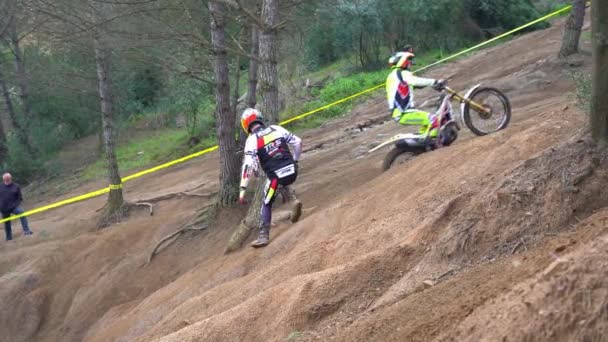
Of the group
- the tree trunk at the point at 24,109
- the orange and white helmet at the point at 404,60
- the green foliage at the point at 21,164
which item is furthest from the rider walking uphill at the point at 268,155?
the tree trunk at the point at 24,109

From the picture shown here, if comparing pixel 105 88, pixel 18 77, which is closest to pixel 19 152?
pixel 18 77

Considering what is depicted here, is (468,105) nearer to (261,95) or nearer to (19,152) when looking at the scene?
(261,95)

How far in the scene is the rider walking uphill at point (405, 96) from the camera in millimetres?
10852

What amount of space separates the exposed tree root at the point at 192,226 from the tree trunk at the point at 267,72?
8.10 feet

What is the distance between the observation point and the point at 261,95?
11055mm

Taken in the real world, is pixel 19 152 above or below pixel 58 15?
below

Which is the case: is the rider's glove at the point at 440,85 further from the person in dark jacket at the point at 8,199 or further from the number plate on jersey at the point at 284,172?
the person in dark jacket at the point at 8,199

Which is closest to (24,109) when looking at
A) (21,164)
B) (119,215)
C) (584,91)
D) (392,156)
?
(21,164)

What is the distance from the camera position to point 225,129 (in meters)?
13.5

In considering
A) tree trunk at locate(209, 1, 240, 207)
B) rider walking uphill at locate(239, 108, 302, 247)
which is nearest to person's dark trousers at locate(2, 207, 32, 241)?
tree trunk at locate(209, 1, 240, 207)

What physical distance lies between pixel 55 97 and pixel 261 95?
26238 mm

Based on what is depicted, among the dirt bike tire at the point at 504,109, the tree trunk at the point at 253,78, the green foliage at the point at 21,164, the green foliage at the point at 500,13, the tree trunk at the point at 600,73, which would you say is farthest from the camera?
the green foliage at the point at 21,164

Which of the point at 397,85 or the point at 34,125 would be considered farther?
the point at 34,125

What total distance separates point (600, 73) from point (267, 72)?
606 cm
